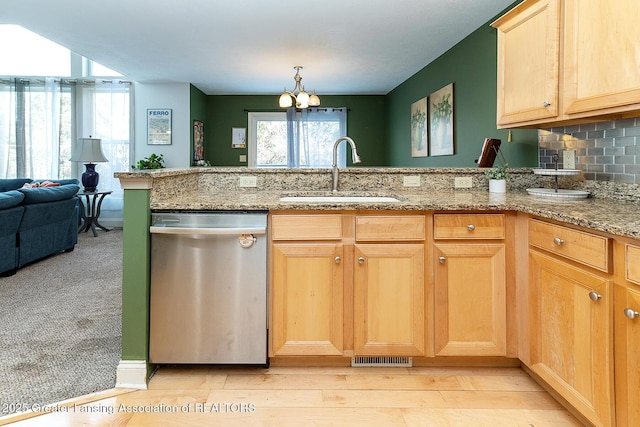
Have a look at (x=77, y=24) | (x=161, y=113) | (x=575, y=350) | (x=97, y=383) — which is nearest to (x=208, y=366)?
(x=97, y=383)

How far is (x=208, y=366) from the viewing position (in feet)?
6.82

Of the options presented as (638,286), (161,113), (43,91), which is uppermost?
(43,91)

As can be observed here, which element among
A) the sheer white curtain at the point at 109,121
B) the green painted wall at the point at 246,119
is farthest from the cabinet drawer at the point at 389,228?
the sheer white curtain at the point at 109,121

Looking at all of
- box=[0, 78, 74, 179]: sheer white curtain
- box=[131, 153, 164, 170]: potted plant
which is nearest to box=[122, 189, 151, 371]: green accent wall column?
box=[131, 153, 164, 170]: potted plant

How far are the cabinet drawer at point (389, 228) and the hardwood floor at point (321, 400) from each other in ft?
2.15

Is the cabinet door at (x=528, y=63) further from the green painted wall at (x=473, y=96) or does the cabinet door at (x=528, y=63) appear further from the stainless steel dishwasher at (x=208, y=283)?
the stainless steel dishwasher at (x=208, y=283)

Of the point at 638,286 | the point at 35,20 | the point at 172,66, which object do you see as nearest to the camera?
the point at 638,286

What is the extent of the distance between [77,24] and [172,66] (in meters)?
1.53

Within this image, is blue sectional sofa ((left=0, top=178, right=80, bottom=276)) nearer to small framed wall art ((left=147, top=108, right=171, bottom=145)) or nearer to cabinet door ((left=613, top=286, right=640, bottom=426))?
small framed wall art ((left=147, top=108, right=171, bottom=145))

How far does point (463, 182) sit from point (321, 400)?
151cm

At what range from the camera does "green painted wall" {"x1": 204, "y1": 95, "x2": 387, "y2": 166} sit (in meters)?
7.42

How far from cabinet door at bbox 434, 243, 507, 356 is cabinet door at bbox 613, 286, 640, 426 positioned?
24.9 inches

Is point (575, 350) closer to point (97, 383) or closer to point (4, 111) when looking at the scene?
point (97, 383)

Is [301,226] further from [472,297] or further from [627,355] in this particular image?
[627,355]
